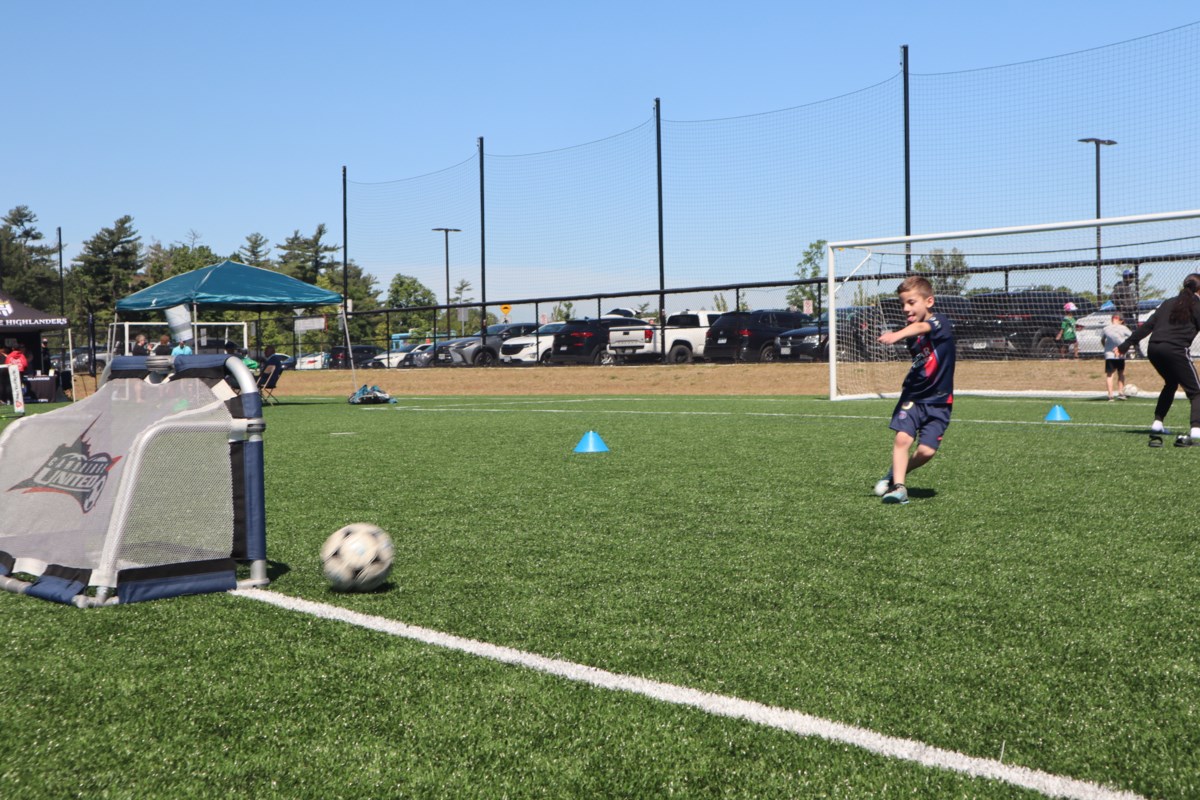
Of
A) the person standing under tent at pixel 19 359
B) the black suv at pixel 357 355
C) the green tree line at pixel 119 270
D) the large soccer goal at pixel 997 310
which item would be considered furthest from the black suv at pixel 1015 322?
the green tree line at pixel 119 270

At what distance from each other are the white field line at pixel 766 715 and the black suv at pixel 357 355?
3365 centimetres

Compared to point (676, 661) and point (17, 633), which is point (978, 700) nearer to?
point (676, 661)

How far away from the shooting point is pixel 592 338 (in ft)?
95.9

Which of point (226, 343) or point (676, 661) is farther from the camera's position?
point (226, 343)

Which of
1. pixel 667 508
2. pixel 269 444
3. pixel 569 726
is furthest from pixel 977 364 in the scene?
pixel 569 726

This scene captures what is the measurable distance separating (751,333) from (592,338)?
5030 mm

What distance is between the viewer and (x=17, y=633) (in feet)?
13.1

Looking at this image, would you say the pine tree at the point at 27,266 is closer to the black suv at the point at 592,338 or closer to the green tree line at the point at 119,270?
the green tree line at the point at 119,270

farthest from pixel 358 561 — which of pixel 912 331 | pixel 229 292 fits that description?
pixel 229 292

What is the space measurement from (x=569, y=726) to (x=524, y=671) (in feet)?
1.71

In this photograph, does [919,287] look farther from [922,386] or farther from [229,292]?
[229,292]

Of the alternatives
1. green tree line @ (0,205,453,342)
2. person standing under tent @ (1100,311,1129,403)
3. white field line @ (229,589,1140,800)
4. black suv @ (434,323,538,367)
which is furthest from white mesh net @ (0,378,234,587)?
green tree line @ (0,205,453,342)

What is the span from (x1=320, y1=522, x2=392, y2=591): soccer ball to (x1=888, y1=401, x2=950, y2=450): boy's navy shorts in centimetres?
379

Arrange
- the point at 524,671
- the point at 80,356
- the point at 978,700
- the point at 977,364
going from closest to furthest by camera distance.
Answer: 1. the point at 978,700
2. the point at 524,671
3. the point at 977,364
4. the point at 80,356
